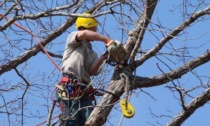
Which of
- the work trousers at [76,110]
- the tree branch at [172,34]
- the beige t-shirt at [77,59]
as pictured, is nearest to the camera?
the work trousers at [76,110]

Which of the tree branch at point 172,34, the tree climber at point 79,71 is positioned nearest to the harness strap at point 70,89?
the tree climber at point 79,71

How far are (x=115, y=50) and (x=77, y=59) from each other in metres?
0.38

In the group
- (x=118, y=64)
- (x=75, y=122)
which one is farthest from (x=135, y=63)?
(x=75, y=122)

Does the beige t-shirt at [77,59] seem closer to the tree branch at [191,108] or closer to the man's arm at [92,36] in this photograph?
the man's arm at [92,36]

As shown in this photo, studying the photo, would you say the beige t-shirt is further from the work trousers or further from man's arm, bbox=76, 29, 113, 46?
the work trousers

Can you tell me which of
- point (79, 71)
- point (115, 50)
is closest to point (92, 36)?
point (115, 50)

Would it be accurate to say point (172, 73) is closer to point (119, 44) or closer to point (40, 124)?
point (119, 44)

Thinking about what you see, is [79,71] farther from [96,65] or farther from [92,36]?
[92,36]

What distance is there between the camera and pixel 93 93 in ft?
15.4

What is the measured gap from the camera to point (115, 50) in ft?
14.8

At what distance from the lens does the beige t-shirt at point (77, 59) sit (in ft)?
15.3

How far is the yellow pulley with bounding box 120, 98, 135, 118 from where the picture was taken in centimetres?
421

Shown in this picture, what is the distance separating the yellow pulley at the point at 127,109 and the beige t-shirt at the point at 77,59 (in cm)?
58

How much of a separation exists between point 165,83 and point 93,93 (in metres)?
0.63
